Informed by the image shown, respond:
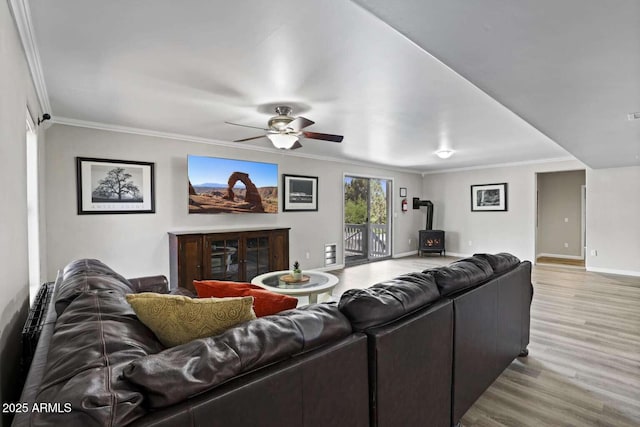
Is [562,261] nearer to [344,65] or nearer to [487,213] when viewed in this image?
[487,213]

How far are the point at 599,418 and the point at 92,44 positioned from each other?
13.1 ft

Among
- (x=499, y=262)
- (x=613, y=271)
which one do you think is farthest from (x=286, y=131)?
(x=613, y=271)

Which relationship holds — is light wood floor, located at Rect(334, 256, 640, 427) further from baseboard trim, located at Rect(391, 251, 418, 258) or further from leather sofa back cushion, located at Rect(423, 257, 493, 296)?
baseboard trim, located at Rect(391, 251, 418, 258)

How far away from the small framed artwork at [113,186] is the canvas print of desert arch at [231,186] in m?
0.59

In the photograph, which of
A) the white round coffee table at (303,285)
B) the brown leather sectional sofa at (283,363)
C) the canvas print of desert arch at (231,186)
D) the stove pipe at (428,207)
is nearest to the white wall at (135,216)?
the canvas print of desert arch at (231,186)

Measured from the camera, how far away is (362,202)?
26.5 ft

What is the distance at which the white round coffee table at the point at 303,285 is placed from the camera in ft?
10.9

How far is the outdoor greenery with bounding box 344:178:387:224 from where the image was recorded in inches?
311

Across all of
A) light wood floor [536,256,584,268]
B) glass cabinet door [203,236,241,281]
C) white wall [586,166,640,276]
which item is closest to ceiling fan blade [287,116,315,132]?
glass cabinet door [203,236,241,281]

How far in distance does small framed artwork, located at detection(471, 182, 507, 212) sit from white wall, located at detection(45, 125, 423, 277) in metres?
4.65

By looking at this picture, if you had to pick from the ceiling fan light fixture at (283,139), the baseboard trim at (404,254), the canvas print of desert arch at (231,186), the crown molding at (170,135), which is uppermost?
the crown molding at (170,135)

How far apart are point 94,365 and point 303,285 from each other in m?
2.78

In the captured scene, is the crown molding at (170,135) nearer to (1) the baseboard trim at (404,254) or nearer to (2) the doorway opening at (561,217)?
(1) the baseboard trim at (404,254)

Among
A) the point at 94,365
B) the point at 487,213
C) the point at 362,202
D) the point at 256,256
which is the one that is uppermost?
the point at 362,202
